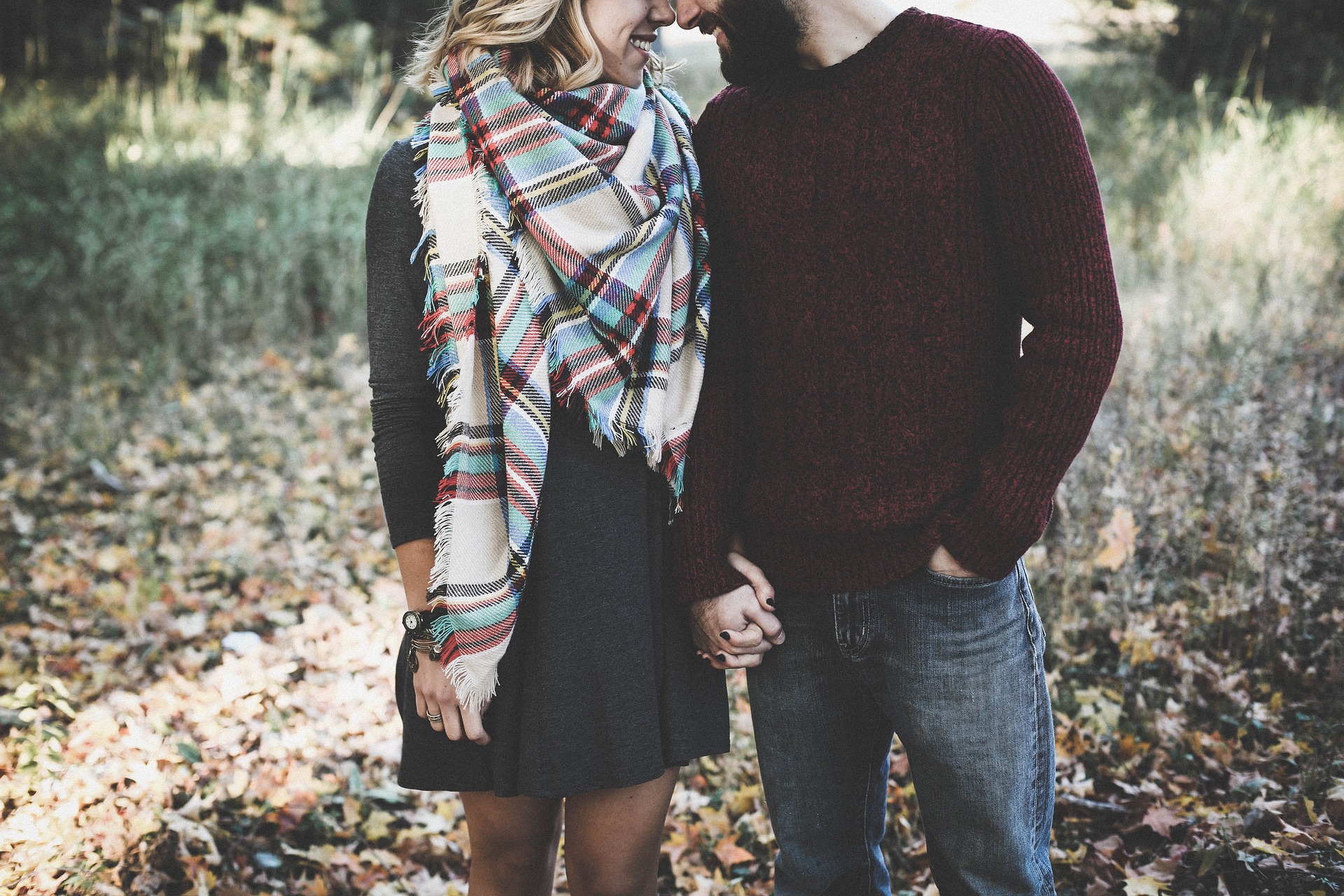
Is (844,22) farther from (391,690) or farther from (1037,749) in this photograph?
(391,690)

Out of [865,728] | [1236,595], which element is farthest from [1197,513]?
[865,728]

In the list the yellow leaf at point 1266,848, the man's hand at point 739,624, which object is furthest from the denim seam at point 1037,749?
the yellow leaf at point 1266,848

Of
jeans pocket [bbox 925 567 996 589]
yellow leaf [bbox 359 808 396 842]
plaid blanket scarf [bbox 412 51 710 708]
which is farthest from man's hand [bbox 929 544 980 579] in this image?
yellow leaf [bbox 359 808 396 842]

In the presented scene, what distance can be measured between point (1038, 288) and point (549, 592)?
952 mm

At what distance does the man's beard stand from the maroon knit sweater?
0.05 m

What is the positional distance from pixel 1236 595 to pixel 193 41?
8.94m

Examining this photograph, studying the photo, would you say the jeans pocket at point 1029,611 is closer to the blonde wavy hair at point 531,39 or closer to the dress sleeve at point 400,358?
the dress sleeve at point 400,358

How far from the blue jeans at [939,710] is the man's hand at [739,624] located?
5cm

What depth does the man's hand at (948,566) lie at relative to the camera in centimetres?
151

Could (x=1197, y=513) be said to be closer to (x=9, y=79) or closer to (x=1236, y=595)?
(x=1236, y=595)

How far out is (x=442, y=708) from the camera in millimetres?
1579

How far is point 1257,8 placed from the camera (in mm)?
7164

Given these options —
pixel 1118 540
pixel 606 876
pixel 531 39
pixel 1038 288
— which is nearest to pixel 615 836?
pixel 606 876

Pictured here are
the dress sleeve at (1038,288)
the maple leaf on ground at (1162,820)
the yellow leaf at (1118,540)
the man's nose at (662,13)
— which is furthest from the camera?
the yellow leaf at (1118,540)
